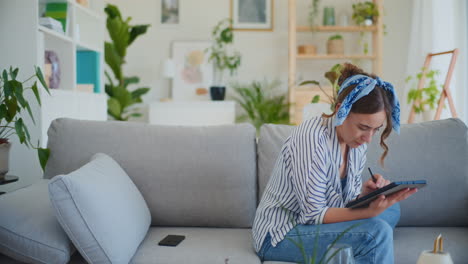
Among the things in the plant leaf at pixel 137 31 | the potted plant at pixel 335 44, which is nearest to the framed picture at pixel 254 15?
the potted plant at pixel 335 44

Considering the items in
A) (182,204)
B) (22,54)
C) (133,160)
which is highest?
(22,54)

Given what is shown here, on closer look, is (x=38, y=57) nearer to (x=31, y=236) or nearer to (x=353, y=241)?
(x=31, y=236)

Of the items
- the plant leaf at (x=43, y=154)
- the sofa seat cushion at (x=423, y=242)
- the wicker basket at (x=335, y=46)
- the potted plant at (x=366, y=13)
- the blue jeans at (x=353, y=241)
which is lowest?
the sofa seat cushion at (x=423, y=242)

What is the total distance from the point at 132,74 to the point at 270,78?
1.70 metres

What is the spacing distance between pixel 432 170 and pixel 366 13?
12.4ft

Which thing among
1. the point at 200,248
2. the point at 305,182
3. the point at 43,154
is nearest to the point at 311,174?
the point at 305,182

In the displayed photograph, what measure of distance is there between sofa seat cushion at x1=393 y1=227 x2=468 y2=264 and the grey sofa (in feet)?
0.05

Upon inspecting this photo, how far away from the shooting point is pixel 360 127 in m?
1.70

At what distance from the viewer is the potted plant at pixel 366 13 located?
554 centimetres

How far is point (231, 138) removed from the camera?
220 cm

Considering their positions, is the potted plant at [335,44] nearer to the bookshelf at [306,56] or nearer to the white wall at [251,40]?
the bookshelf at [306,56]

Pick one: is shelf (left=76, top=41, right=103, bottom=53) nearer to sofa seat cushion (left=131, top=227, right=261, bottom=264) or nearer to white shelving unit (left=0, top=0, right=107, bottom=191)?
white shelving unit (left=0, top=0, right=107, bottom=191)

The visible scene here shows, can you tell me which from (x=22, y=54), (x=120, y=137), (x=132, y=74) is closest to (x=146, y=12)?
(x=132, y=74)

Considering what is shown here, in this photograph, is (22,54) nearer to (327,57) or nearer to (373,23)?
(327,57)
